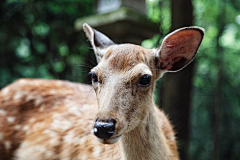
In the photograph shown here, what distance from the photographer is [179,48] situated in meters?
2.20

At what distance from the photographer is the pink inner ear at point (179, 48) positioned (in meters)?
2.08

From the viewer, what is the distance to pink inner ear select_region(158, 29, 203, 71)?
2082mm

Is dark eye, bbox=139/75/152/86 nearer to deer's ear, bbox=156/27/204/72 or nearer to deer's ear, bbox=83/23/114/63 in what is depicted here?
deer's ear, bbox=156/27/204/72

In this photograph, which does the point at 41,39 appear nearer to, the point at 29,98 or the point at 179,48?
the point at 29,98

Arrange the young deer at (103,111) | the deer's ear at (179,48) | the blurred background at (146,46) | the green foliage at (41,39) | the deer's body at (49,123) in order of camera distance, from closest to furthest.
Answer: the young deer at (103,111) → the deer's ear at (179,48) → the deer's body at (49,123) → the blurred background at (146,46) → the green foliage at (41,39)

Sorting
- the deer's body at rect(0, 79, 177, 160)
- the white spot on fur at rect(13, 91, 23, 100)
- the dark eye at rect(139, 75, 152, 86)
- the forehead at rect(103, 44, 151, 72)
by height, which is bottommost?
the deer's body at rect(0, 79, 177, 160)

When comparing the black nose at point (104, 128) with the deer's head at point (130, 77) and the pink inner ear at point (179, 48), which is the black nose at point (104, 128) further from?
the pink inner ear at point (179, 48)

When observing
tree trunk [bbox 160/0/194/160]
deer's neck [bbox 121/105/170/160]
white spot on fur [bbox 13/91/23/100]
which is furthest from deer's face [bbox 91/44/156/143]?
tree trunk [bbox 160/0/194/160]

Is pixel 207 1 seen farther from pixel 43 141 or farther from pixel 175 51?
pixel 43 141

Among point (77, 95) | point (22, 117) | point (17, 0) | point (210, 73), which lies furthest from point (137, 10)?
point (210, 73)

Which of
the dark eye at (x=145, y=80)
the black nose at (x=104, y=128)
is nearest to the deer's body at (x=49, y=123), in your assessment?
the dark eye at (x=145, y=80)

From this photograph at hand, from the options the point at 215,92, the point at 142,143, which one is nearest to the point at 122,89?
the point at 142,143

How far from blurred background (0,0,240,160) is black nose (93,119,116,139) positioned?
9.28 feet

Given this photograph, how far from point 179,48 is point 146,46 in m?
4.32
